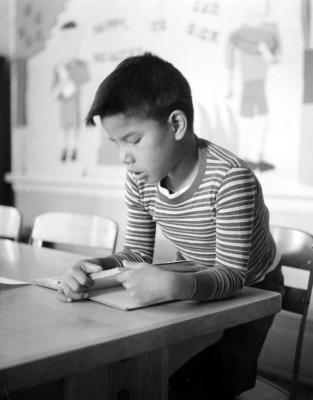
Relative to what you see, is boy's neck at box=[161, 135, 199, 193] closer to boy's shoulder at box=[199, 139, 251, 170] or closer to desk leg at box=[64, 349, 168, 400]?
boy's shoulder at box=[199, 139, 251, 170]

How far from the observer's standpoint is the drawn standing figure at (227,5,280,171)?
218cm

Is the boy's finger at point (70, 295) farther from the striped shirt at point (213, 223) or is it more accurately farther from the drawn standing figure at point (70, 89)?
the drawn standing figure at point (70, 89)

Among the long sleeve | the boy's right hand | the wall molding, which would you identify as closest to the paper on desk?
the boy's right hand

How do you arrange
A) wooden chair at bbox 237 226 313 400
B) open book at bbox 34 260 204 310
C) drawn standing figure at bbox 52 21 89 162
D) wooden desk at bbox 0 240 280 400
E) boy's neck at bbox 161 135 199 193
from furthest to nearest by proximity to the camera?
drawn standing figure at bbox 52 21 89 162 → wooden chair at bbox 237 226 313 400 → boy's neck at bbox 161 135 199 193 → open book at bbox 34 260 204 310 → wooden desk at bbox 0 240 280 400

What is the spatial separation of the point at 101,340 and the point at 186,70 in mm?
1888

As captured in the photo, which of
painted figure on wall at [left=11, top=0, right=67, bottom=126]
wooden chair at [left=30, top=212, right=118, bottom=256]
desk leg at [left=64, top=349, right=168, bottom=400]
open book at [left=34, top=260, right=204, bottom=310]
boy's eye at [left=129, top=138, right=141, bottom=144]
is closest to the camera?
desk leg at [left=64, top=349, right=168, bottom=400]

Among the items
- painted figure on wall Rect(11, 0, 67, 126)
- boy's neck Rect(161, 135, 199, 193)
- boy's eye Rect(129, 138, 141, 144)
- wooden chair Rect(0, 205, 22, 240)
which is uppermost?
painted figure on wall Rect(11, 0, 67, 126)

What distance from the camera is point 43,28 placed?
10.1ft

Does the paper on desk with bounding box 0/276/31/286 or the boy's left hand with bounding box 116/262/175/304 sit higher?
the boy's left hand with bounding box 116/262/175/304

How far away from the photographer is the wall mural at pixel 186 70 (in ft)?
6.98

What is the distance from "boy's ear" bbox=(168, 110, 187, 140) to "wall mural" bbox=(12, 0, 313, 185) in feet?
3.69

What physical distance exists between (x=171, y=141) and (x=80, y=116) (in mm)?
1918

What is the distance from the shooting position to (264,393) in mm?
1260

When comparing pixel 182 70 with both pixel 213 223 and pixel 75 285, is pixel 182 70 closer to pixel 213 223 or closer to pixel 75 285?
pixel 213 223
